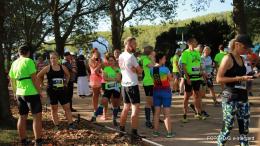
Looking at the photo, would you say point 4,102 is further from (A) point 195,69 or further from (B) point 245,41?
(B) point 245,41

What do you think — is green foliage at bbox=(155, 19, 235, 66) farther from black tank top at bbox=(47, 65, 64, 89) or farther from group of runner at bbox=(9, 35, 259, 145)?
black tank top at bbox=(47, 65, 64, 89)

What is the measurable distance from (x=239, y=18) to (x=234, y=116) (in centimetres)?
694

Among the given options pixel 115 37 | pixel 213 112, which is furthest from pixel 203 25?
pixel 213 112

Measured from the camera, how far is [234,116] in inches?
147

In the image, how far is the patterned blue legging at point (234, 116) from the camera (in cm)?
373

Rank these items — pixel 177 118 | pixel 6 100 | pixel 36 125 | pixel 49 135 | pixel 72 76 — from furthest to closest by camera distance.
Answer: pixel 72 76, pixel 177 118, pixel 6 100, pixel 49 135, pixel 36 125

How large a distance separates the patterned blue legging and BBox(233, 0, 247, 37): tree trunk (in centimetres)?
650

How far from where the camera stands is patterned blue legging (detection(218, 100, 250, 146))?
3.73 m

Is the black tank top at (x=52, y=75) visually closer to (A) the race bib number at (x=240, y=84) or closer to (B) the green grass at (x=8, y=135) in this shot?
(B) the green grass at (x=8, y=135)

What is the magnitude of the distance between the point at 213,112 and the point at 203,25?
22312 millimetres

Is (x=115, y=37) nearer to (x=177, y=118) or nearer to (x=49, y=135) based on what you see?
(x=177, y=118)

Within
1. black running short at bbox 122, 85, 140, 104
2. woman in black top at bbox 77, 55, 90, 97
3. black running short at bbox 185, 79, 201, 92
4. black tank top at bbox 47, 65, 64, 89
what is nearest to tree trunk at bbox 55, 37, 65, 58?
woman in black top at bbox 77, 55, 90, 97

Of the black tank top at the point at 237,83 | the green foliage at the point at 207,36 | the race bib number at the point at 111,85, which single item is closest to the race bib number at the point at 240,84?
the black tank top at the point at 237,83

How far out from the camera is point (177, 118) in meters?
6.79
